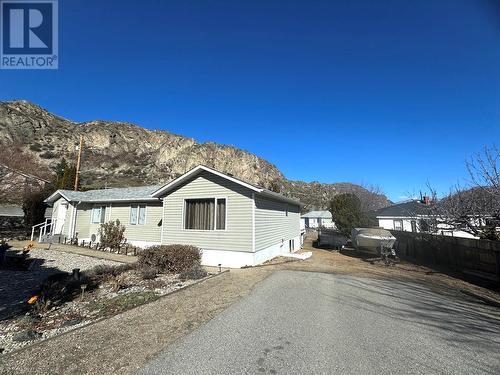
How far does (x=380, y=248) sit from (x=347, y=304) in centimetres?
1112

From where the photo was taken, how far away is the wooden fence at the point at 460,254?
11008mm

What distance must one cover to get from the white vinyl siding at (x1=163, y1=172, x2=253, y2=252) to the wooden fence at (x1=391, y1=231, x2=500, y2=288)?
9.89m

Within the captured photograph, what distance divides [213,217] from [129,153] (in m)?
77.1

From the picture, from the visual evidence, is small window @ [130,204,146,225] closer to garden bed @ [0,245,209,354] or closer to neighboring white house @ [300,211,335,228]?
garden bed @ [0,245,209,354]

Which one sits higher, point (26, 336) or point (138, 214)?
point (138, 214)

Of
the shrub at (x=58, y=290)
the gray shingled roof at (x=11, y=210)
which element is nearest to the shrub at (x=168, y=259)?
the shrub at (x=58, y=290)

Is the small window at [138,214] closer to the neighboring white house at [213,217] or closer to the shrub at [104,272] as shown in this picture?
the neighboring white house at [213,217]

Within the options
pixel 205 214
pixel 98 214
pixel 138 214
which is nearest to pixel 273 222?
pixel 205 214

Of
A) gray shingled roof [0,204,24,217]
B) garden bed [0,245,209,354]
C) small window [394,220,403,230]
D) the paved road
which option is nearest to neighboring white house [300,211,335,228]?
small window [394,220,403,230]

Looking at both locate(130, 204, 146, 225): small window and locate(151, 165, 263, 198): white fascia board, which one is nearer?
locate(151, 165, 263, 198): white fascia board

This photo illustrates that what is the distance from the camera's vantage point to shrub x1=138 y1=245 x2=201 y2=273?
1070 cm

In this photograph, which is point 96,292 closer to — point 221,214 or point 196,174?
point 221,214

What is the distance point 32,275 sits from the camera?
33.9 ft

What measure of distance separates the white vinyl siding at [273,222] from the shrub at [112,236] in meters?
9.42
